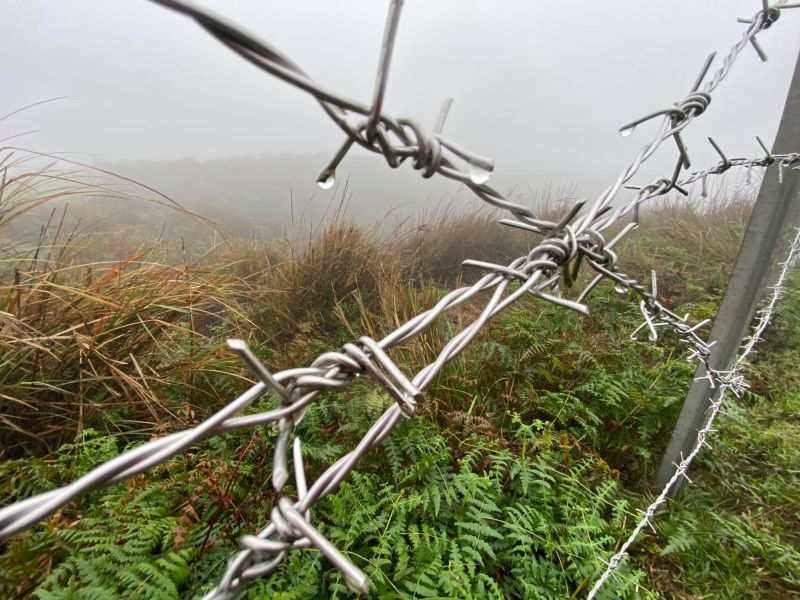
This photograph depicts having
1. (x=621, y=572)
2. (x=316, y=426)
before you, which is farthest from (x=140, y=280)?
(x=621, y=572)

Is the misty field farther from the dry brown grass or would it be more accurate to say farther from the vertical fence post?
the vertical fence post

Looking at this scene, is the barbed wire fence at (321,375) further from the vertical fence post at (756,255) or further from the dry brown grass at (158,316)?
the dry brown grass at (158,316)

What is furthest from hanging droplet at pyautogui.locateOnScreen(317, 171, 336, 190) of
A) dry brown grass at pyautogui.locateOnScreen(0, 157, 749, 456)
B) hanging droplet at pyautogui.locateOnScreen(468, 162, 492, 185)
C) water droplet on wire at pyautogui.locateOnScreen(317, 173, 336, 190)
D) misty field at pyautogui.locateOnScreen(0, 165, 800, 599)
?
dry brown grass at pyautogui.locateOnScreen(0, 157, 749, 456)

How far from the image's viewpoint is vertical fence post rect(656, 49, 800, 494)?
110cm

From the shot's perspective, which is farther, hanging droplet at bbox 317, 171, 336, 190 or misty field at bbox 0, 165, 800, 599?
misty field at bbox 0, 165, 800, 599

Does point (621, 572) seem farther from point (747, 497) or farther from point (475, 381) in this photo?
point (475, 381)

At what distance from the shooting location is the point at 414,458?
1.53m

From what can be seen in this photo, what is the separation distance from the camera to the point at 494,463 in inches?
60.3

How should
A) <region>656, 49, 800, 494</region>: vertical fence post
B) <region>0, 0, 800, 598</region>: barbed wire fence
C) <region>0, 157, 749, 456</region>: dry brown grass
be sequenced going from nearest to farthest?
<region>0, 0, 800, 598</region>: barbed wire fence, <region>656, 49, 800, 494</region>: vertical fence post, <region>0, 157, 749, 456</region>: dry brown grass

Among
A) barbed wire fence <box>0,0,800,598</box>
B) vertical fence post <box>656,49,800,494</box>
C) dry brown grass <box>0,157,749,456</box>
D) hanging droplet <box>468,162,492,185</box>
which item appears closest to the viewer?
barbed wire fence <box>0,0,800,598</box>

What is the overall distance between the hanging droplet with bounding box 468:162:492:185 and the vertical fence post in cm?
120

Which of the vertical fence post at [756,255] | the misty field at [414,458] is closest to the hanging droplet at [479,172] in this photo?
the misty field at [414,458]

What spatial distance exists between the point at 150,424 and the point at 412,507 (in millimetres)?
1293

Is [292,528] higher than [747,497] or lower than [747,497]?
higher
